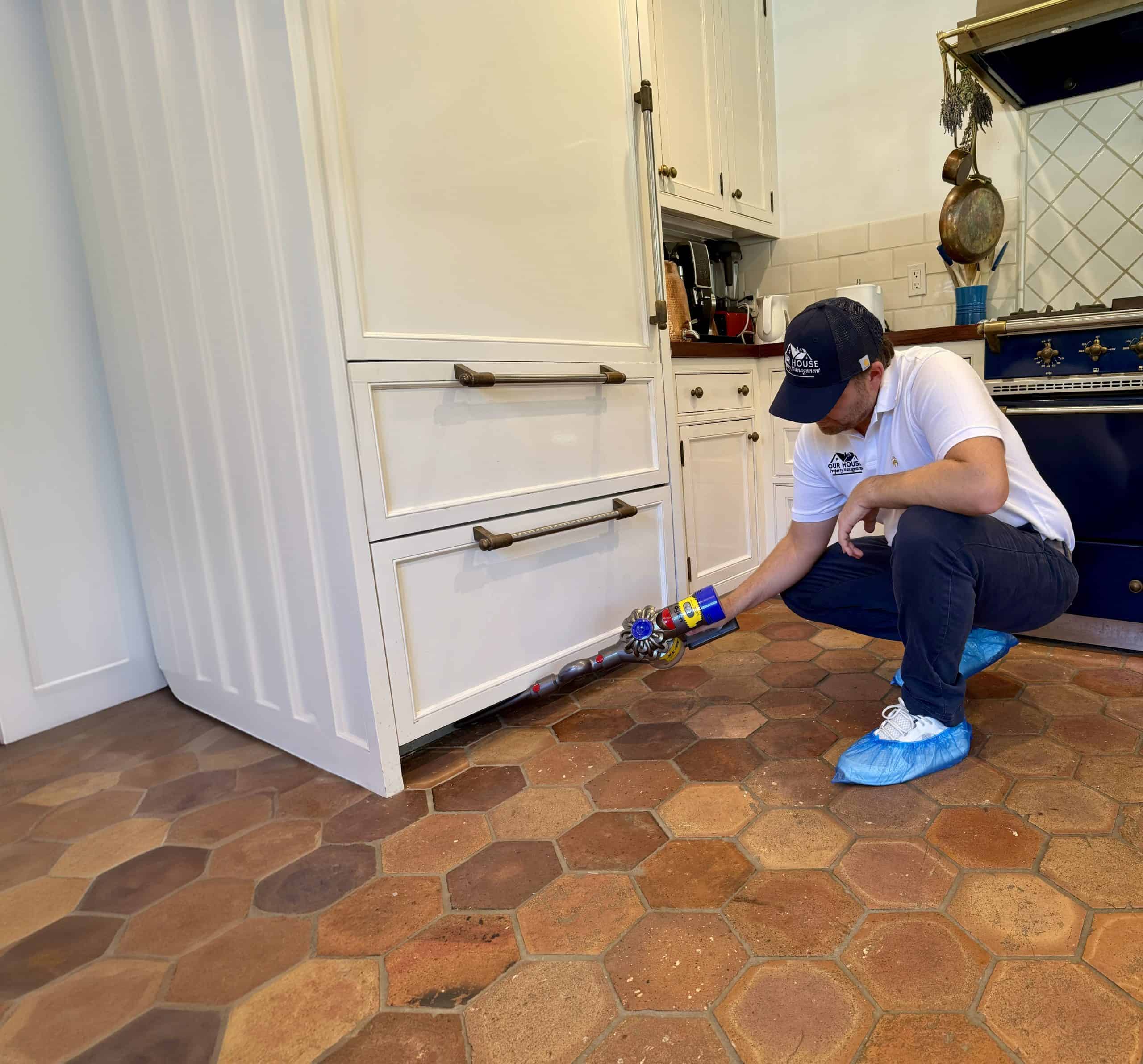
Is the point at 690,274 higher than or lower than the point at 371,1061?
higher

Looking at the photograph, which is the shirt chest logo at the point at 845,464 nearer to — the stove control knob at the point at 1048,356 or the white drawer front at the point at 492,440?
the white drawer front at the point at 492,440

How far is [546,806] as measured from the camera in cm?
140

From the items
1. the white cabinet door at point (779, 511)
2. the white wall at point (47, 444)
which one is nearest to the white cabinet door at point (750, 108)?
the white cabinet door at point (779, 511)

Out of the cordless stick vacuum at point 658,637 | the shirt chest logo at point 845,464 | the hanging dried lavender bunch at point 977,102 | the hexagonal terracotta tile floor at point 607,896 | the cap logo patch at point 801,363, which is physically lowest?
the hexagonal terracotta tile floor at point 607,896

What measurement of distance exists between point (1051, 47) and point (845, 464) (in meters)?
1.60

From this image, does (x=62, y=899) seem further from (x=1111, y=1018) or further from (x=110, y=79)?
(x=110, y=79)

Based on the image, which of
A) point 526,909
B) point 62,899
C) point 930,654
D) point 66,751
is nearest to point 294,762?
point 62,899

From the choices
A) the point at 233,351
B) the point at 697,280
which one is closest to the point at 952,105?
the point at 697,280

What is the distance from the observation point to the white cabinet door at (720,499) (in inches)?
92.0

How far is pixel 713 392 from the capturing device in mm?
2412

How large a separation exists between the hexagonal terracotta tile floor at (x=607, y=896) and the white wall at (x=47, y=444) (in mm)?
298

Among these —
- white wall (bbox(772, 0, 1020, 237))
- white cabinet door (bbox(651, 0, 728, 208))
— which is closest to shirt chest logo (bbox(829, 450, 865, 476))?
white cabinet door (bbox(651, 0, 728, 208))

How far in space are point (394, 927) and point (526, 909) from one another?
193 mm

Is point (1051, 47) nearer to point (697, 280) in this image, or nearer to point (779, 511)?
point (697, 280)
